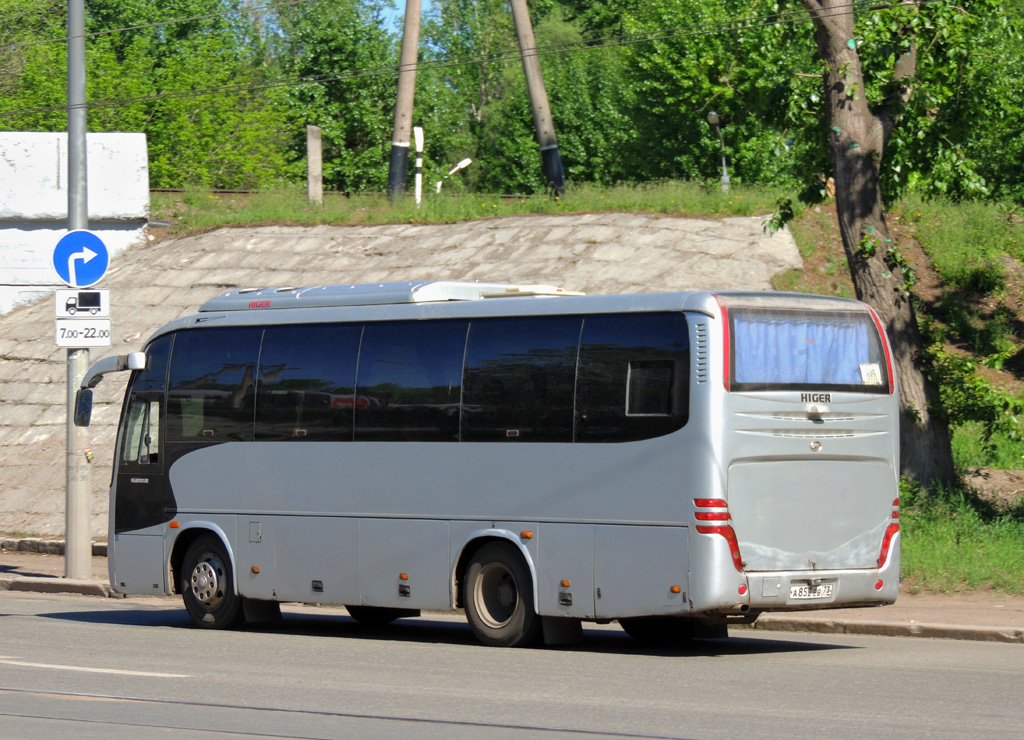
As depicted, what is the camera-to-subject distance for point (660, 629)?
13664 millimetres

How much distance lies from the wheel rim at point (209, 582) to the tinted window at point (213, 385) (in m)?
1.28

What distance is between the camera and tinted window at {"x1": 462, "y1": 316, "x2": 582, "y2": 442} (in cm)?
1248

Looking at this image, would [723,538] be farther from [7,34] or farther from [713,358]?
[7,34]

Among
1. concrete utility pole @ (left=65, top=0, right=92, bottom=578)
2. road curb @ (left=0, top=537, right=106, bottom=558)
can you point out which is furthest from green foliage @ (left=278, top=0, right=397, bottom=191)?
concrete utility pole @ (left=65, top=0, right=92, bottom=578)

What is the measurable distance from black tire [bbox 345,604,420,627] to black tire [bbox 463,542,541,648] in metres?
2.53

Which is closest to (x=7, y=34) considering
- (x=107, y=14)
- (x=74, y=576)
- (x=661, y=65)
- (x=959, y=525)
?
(x=107, y=14)

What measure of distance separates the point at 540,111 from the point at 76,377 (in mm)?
16561

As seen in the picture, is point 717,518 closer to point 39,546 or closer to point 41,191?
point 39,546

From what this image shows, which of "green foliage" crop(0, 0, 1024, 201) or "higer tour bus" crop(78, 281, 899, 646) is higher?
"green foliage" crop(0, 0, 1024, 201)

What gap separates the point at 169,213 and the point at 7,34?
3306cm

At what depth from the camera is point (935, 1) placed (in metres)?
18.7

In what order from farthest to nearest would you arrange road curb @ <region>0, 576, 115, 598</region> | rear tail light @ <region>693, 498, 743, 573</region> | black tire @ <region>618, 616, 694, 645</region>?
1. road curb @ <region>0, 576, 115, 598</region>
2. black tire @ <region>618, 616, 694, 645</region>
3. rear tail light @ <region>693, 498, 743, 573</region>

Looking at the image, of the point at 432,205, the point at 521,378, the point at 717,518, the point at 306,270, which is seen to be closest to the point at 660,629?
the point at 717,518

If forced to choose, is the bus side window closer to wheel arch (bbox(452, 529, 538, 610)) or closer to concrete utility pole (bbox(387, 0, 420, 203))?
wheel arch (bbox(452, 529, 538, 610))
